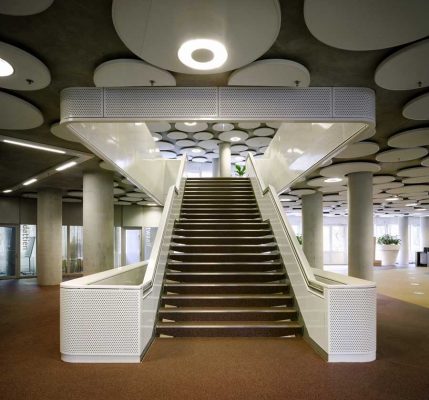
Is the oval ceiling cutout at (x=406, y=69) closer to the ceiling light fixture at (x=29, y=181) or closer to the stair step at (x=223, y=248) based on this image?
the stair step at (x=223, y=248)

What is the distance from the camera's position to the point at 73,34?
371cm

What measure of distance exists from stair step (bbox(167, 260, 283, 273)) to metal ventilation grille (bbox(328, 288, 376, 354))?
213 cm

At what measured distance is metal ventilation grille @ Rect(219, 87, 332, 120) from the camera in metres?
4.71

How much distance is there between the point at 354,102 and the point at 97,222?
7972 millimetres

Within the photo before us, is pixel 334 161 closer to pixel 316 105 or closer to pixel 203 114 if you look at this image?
pixel 316 105

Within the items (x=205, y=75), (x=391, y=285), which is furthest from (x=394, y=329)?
(x=391, y=285)

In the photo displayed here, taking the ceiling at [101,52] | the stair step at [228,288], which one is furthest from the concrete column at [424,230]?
the stair step at [228,288]

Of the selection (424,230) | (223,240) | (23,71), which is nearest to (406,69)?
(223,240)

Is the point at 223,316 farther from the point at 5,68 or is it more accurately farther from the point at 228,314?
the point at 5,68

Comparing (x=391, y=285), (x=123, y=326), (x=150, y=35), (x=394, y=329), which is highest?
(x=150, y=35)

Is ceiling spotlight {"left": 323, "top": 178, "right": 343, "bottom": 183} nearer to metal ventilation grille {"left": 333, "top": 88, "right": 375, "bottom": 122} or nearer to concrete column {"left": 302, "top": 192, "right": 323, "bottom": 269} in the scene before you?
concrete column {"left": 302, "top": 192, "right": 323, "bottom": 269}

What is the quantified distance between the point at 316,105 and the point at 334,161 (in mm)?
5107

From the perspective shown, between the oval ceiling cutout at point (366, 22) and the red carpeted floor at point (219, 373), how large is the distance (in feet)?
11.8

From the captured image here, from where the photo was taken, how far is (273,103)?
472 cm
